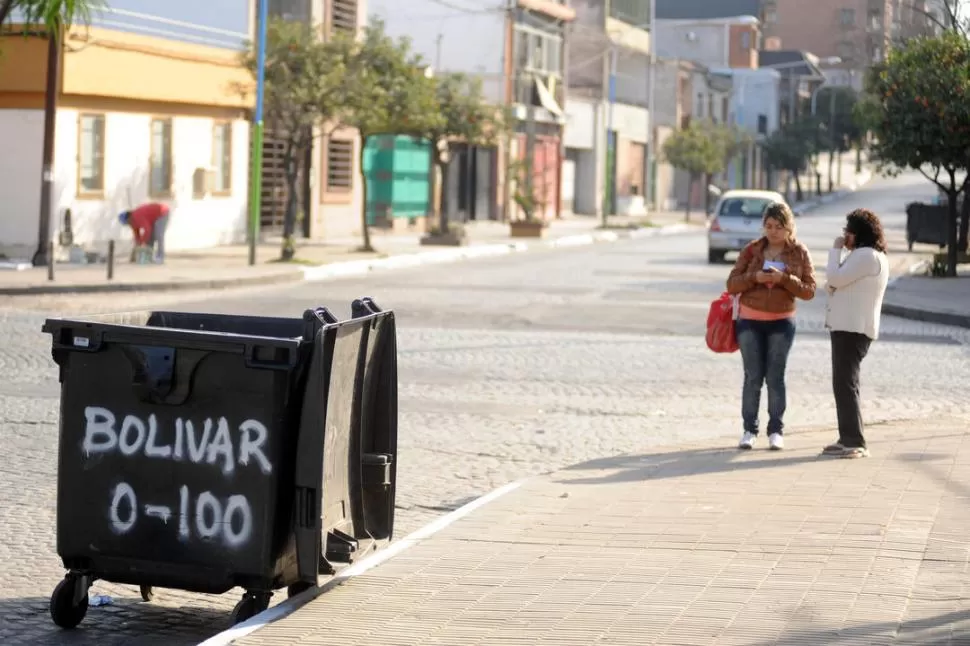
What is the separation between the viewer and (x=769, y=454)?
35.3 feet

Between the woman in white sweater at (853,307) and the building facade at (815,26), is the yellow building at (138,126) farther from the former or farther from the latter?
the building facade at (815,26)

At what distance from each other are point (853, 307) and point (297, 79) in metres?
22.2

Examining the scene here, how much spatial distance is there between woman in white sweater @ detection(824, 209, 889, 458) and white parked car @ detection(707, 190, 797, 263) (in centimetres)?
2478

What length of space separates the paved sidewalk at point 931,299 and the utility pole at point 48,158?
42.7ft

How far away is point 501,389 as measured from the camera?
14.5 m

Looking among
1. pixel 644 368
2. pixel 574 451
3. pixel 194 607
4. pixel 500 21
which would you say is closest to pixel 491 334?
pixel 644 368

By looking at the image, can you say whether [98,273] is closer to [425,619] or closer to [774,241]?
[774,241]

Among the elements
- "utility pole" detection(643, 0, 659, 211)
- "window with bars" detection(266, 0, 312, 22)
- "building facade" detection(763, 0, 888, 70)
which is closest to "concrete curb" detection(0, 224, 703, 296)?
"window with bars" detection(266, 0, 312, 22)

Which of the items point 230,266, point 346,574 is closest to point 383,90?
point 230,266

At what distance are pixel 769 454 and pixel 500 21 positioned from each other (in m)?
47.5

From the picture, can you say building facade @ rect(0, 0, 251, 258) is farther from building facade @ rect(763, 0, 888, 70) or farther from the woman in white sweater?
building facade @ rect(763, 0, 888, 70)

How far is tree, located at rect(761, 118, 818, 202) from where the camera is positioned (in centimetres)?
9744

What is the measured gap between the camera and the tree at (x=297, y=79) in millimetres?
31500

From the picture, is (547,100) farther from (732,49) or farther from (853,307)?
(853,307)
